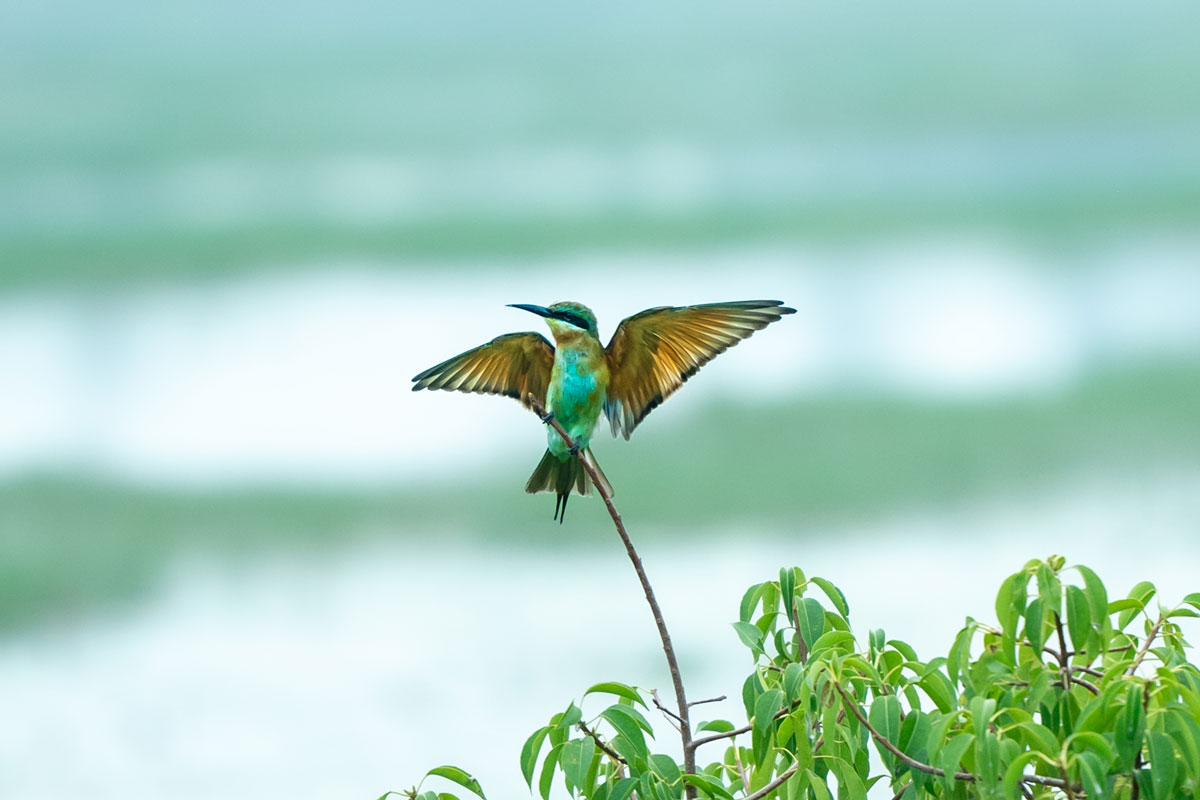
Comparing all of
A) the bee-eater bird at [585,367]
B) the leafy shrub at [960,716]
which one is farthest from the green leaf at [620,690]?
the bee-eater bird at [585,367]

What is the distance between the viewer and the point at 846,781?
33.4 inches

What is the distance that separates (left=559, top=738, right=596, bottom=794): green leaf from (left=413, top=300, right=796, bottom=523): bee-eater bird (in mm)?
412

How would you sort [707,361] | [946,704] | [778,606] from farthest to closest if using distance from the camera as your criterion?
[707,361]
[778,606]
[946,704]

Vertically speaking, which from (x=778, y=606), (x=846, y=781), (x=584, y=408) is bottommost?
(x=846, y=781)

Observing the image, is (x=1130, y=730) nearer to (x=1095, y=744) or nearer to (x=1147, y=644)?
(x=1095, y=744)

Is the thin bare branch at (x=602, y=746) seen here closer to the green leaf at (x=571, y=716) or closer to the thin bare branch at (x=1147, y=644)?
the green leaf at (x=571, y=716)

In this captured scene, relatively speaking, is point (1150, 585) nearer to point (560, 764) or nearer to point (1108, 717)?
point (1108, 717)

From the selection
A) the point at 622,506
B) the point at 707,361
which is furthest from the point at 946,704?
the point at 622,506

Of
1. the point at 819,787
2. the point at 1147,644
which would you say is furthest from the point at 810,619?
the point at 1147,644

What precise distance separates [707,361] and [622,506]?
72.7 inches

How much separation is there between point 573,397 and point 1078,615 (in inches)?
24.3

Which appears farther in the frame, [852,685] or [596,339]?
[596,339]

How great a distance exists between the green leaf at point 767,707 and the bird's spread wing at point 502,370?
1.67ft

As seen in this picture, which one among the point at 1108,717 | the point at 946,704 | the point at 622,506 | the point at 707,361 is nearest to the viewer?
the point at 1108,717
